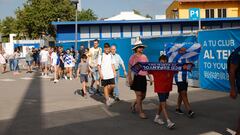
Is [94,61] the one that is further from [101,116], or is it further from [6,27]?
[6,27]

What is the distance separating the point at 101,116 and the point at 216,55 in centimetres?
516

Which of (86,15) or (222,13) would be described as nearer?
(222,13)

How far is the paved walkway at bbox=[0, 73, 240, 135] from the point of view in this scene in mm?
7703

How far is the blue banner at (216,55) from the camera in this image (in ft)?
39.9

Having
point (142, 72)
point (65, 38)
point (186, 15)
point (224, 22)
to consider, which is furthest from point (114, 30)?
point (142, 72)

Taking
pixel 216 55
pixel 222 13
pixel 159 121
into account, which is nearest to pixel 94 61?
pixel 216 55

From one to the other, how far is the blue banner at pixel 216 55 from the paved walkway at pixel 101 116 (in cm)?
43

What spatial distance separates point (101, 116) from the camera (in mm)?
9289

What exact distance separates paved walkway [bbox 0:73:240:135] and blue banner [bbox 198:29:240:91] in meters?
0.43

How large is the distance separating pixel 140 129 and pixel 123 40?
43.2 feet

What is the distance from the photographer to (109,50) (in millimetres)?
11062

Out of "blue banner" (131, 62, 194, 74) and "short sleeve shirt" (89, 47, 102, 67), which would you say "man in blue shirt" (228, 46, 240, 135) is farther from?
"short sleeve shirt" (89, 47, 102, 67)

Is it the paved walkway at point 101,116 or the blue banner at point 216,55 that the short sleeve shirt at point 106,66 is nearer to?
the paved walkway at point 101,116

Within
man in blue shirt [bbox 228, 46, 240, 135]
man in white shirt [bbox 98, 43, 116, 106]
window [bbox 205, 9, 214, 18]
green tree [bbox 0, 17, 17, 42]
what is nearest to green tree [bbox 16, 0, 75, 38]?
window [bbox 205, 9, 214, 18]
